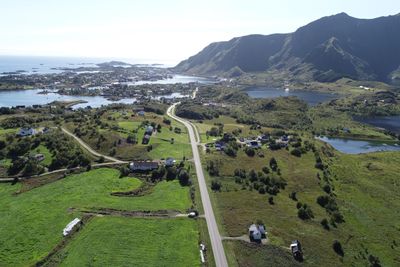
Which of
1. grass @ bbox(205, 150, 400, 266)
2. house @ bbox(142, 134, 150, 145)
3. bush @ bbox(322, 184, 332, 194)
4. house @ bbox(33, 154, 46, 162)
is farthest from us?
house @ bbox(142, 134, 150, 145)

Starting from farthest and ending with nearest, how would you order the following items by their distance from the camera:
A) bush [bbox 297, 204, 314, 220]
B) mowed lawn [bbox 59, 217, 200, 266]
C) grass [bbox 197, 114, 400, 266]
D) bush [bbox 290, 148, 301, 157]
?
bush [bbox 290, 148, 301, 157] → bush [bbox 297, 204, 314, 220] → grass [bbox 197, 114, 400, 266] → mowed lawn [bbox 59, 217, 200, 266]

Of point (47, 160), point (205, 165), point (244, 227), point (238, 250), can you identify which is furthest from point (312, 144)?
point (47, 160)

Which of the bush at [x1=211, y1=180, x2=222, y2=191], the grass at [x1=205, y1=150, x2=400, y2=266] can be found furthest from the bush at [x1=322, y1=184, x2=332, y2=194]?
the bush at [x1=211, y1=180, x2=222, y2=191]

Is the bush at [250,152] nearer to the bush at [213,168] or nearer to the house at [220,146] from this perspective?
the house at [220,146]

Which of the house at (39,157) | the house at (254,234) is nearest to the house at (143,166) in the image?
the house at (39,157)

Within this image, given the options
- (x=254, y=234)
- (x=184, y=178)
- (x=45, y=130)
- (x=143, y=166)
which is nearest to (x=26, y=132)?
(x=45, y=130)

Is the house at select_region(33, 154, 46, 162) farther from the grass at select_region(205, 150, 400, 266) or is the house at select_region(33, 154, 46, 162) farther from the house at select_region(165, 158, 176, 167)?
the grass at select_region(205, 150, 400, 266)
